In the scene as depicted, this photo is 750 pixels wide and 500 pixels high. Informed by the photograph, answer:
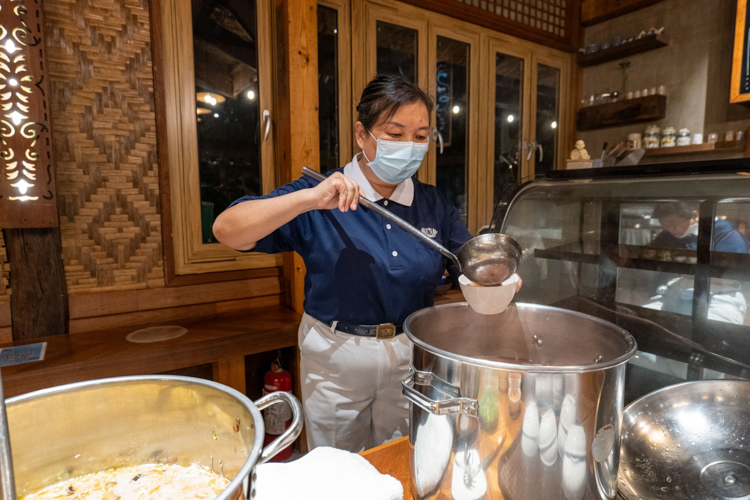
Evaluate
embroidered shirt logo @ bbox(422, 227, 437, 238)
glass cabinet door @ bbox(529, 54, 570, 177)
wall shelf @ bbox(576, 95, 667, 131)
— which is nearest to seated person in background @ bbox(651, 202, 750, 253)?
embroidered shirt logo @ bbox(422, 227, 437, 238)

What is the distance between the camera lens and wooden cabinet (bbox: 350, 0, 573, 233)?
320 cm

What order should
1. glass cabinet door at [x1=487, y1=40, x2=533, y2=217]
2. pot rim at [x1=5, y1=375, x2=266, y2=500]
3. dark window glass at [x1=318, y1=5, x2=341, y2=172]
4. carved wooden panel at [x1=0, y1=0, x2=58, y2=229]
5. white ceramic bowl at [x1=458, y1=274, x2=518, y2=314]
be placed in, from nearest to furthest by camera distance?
pot rim at [x1=5, y1=375, x2=266, y2=500] < white ceramic bowl at [x1=458, y1=274, x2=518, y2=314] < carved wooden panel at [x1=0, y1=0, x2=58, y2=229] < dark window glass at [x1=318, y1=5, x2=341, y2=172] < glass cabinet door at [x1=487, y1=40, x2=533, y2=217]

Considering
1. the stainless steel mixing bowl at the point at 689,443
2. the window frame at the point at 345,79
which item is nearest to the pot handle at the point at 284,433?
the stainless steel mixing bowl at the point at 689,443

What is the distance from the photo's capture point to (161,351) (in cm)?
205

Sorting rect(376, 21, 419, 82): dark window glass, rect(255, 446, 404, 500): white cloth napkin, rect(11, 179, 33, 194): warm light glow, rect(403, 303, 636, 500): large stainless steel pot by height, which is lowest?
rect(255, 446, 404, 500): white cloth napkin

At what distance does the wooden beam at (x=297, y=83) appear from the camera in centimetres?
251

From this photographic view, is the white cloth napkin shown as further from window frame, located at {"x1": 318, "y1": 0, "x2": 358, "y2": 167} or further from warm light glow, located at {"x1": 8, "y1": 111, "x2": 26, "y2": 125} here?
window frame, located at {"x1": 318, "y1": 0, "x2": 358, "y2": 167}

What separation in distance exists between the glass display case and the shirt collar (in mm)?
399

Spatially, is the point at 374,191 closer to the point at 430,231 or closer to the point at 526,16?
the point at 430,231

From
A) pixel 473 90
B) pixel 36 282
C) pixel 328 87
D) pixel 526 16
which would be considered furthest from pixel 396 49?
pixel 36 282

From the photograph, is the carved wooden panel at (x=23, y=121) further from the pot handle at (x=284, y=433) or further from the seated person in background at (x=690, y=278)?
the seated person in background at (x=690, y=278)

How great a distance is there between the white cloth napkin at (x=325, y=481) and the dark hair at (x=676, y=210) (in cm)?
123

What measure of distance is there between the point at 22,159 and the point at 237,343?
4.37 ft

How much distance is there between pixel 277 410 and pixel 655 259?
6.93 feet
